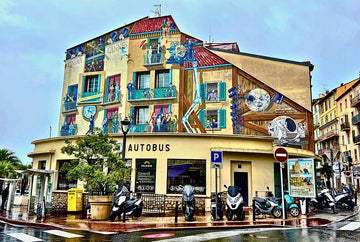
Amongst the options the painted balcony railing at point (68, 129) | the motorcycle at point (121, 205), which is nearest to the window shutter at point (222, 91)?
the motorcycle at point (121, 205)

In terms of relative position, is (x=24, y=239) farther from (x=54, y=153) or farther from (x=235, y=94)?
(x=235, y=94)

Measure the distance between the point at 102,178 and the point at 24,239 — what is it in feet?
15.5

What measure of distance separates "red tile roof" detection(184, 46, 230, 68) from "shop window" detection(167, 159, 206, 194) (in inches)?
337

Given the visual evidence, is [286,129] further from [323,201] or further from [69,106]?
[69,106]

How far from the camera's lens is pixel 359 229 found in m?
10.5

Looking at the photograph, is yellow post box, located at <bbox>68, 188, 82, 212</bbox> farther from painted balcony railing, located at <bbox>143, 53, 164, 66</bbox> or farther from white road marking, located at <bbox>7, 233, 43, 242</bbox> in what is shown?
painted balcony railing, located at <bbox>143, 53, 164, 66</bbox>

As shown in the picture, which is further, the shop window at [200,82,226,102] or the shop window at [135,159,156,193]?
the shop window at [200,82,226,102]

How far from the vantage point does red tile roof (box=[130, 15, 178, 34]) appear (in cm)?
2494

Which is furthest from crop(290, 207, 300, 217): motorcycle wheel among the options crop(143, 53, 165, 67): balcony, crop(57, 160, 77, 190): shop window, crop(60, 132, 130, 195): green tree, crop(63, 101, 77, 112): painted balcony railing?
crop(63, 101, 77, 112): painted balcony railing

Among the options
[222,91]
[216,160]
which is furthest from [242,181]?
[222,91]

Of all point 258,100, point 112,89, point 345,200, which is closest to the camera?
point 345,200

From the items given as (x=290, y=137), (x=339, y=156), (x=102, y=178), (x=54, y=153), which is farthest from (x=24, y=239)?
(x=339, y=156)

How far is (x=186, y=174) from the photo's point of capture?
17.9 meters

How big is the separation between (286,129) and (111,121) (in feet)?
43.2
